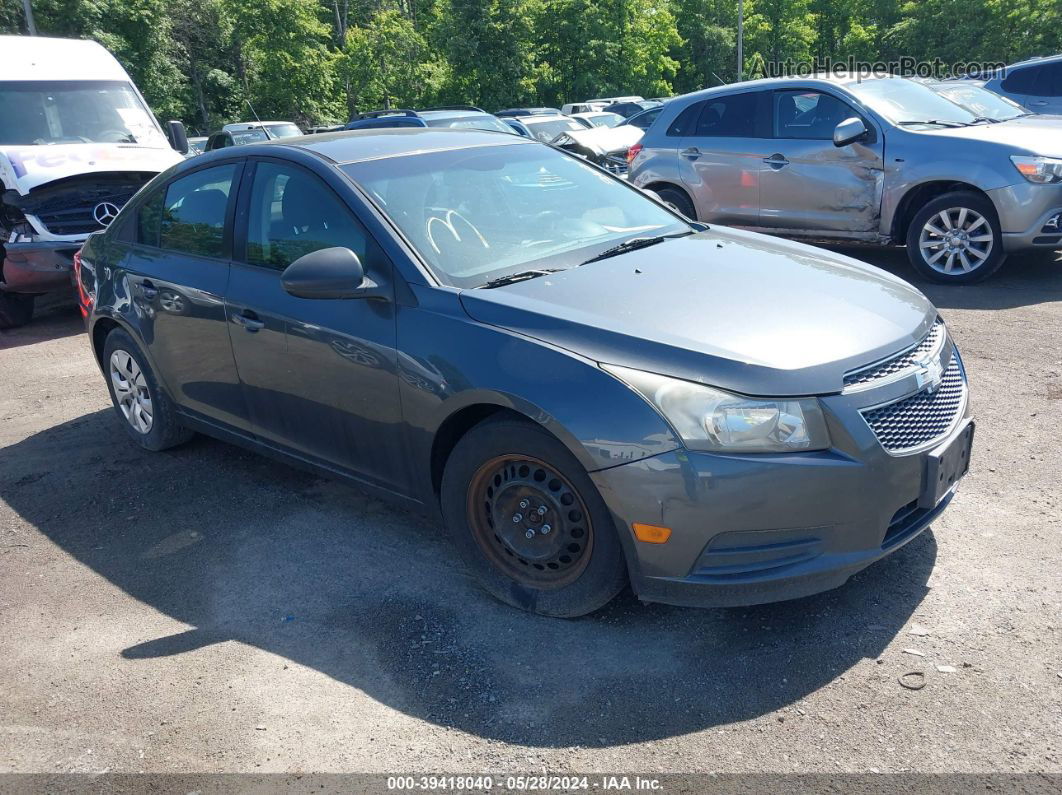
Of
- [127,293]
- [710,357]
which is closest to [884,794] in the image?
[710,357]

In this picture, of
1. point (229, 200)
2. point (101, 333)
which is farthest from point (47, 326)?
point (229, 200)

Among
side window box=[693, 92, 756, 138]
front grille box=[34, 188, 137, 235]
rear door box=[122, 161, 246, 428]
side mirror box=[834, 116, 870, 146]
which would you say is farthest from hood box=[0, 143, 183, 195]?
side mirror box=[834, 116, 870, 146]

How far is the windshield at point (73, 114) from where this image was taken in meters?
9.38

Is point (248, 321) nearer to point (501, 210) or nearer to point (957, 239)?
point (501, 210)

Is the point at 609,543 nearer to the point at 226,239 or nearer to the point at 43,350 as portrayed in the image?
the point at 226,239

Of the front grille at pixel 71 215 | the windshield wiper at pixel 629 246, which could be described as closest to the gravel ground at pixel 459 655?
the windshield wiper at pixel 629 246

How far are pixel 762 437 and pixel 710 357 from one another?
1.02 feet

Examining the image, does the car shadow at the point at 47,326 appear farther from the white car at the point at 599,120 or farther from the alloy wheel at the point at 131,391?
the white car at the point at 599,120

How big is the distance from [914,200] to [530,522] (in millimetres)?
6227

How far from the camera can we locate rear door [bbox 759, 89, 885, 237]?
834 centimetres

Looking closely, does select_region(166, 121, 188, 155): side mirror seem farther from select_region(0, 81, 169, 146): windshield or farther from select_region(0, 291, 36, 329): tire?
select_region(0, 291, 36, 329): tire

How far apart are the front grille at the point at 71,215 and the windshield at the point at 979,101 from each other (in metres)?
7.87

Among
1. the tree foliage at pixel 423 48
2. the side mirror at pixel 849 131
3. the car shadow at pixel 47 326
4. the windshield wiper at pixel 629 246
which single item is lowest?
the car shadow at pixel 47 326

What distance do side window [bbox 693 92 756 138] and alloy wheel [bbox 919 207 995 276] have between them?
203 centimetres
